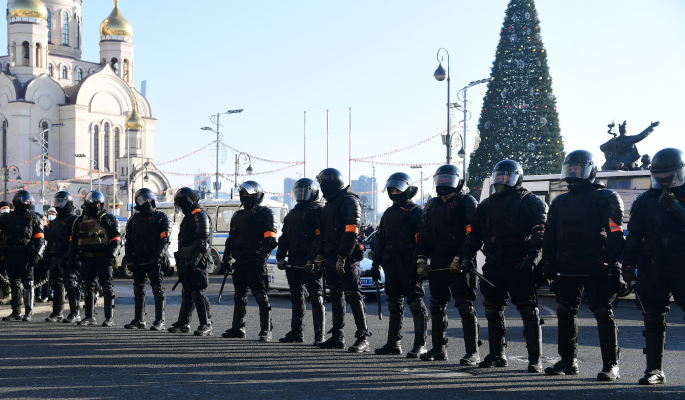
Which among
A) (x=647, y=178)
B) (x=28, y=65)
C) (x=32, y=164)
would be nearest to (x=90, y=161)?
(x=32, y=164)

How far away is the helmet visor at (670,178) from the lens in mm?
5988

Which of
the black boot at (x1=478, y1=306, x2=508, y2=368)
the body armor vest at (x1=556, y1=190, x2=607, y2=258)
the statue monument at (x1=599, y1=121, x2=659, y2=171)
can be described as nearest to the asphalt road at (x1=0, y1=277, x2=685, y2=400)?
the black boot at (x1=478, y1=306, x2=508, y2=368)

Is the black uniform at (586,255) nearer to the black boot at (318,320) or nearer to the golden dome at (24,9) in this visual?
the black boot at (318,320)

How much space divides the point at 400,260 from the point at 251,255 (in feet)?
7.20

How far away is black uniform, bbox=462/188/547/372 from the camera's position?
6.53m

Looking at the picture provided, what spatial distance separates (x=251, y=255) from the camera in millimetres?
8977

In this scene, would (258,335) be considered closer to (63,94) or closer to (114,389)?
(114,389)

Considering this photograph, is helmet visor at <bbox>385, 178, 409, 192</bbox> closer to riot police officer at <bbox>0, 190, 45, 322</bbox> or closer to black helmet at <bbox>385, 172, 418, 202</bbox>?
black helmet at <bbox>385, 172, 418, 202</bbox>

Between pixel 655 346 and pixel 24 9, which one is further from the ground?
pixel 24 9

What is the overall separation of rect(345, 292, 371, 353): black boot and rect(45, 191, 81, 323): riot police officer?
15.6ft

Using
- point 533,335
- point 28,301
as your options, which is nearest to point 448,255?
point 533,335

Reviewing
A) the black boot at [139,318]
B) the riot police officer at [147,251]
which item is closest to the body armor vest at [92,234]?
the riot police officer at [147,251]

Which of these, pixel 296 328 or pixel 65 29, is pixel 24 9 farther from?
pixel 296 328

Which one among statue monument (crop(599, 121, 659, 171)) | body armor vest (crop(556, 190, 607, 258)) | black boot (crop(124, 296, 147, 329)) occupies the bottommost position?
black boot (crop(124, 296, 147, 329))
